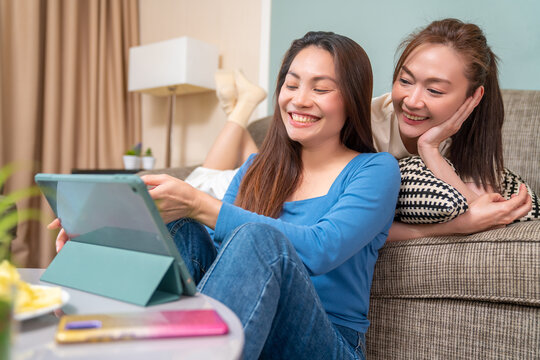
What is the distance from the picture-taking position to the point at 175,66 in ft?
8.36

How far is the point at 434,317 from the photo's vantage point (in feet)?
3.41

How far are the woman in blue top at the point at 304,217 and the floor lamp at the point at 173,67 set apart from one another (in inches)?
56.4

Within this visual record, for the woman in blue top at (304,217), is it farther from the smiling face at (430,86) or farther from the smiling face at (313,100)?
the smiling face at (430,86)

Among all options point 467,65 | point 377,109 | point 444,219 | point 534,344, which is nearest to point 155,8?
point 377,109

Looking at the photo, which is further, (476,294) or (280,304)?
(476,294)

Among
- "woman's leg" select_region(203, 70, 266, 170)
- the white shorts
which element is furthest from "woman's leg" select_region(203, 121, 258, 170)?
the white shorts

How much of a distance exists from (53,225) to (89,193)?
295mm

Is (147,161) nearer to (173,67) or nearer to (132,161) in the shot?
(132,161)

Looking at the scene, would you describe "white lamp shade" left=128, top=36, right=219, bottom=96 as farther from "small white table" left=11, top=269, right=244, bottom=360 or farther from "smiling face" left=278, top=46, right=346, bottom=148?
"small white table" left=11, top=269, right=244, bottom=360

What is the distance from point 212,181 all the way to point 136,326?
3.93 feet

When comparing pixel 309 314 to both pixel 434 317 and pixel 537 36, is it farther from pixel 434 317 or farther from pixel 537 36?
pixel 537 36

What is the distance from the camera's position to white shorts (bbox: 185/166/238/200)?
160 centimetres

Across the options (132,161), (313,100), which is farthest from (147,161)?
(313,100)

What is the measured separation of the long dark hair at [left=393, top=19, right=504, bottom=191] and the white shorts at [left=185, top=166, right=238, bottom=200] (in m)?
0.66
